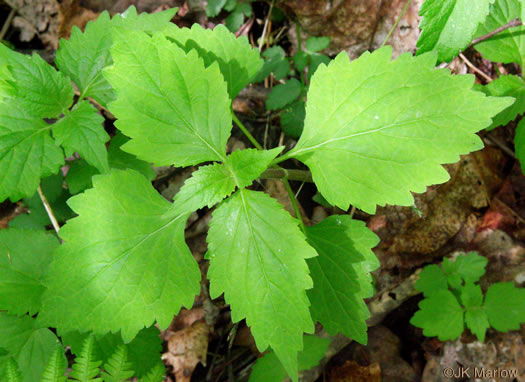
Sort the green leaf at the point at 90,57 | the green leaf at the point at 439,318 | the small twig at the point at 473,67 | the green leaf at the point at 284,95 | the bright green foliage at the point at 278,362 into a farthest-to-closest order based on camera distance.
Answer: the small twig at the point at 473,67
the green leaf at the point at 284,95
the green leaf at the point at 439,318
the bright green foliage at the point at 278,362
the green leaf at the point at 90,57

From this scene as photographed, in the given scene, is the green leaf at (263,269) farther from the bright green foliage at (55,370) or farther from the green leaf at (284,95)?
the green leaf at (284,95)

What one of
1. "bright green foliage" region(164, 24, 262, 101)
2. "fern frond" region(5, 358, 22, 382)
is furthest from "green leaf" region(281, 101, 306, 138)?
"fern frond" region(5, 358, 22, 382)

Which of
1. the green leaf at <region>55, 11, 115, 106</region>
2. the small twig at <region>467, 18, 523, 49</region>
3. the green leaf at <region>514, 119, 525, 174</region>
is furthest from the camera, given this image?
the small twig at <region>467, 18, 523, 49</region>

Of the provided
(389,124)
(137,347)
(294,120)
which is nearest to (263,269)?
(389,124)

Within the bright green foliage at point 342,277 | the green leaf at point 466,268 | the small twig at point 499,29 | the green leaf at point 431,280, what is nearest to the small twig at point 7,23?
the bright green foliage at point 342,277

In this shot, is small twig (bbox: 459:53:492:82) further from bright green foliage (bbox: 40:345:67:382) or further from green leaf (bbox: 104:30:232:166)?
bright green foliage (bbox: 40:345:67:382)

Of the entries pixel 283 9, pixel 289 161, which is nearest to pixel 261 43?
pixel 283 9
